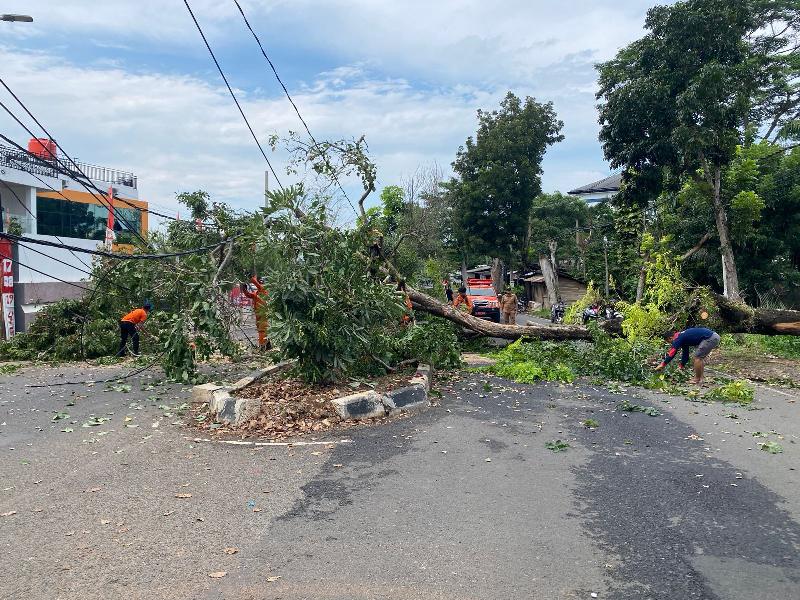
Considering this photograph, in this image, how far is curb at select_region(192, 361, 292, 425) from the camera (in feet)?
26.4

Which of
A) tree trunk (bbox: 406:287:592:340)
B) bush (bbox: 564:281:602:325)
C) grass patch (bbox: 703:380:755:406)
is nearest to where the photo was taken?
grass patch (bbox: 703:380:755:406)

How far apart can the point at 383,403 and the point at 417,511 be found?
3.25 meters

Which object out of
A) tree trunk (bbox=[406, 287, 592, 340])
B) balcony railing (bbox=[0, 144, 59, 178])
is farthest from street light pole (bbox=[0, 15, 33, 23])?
balcony railing (bbox=[0, 144, 59, 178])

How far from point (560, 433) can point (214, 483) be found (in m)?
3.96

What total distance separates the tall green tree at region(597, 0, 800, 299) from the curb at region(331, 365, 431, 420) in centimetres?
1269

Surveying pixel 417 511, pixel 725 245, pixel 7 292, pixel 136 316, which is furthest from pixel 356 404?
pixel 725 245

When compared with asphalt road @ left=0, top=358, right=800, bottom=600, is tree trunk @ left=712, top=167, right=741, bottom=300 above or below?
above

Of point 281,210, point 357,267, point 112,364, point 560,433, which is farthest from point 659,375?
point 112,364

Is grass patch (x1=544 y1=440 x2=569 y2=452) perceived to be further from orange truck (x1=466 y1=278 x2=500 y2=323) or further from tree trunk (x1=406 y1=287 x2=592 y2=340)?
orange truck (x1=466 y1=278 x2=500 y2=323)

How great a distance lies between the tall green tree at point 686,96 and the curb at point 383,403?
12.7m

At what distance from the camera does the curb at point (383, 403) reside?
8.09m

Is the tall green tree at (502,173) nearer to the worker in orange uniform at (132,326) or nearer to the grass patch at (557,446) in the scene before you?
the worker in orange uniform at (132,326)

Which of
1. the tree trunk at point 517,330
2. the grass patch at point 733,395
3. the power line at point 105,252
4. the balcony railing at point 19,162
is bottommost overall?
the grass patch at point 733,395

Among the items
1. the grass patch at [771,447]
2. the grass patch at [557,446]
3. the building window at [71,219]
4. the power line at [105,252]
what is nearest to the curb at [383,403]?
the grass patch at [557,446]
